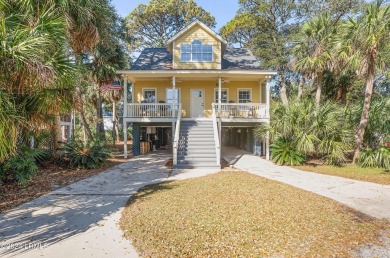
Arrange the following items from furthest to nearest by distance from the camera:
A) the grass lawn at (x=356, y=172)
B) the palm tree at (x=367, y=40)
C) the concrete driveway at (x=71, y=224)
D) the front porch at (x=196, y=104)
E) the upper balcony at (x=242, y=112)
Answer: the upper balcony at (x=242, y=112)
the front porch at (x=196, y=104)
the palm tree at (x=367, y=40)
the grass lawn at (x=356, y=172)
the concrete driveway at (x=71, y=224)

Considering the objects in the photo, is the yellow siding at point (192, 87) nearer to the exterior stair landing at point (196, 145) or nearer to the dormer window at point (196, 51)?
the dormer window at point (196, 51)

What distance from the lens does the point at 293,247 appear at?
400 centimetres

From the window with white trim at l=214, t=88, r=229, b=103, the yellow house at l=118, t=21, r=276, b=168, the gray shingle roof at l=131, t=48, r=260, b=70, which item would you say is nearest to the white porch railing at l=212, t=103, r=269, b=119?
the yellow house at l=118, t=21, r=276, b=168

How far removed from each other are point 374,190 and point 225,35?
82.4ft

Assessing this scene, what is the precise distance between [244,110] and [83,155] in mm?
9921

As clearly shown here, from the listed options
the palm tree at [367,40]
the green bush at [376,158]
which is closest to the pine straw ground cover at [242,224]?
the green bush at [376,158]

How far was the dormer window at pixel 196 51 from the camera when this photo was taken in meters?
16.4

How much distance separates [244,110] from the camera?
1602 centimetres

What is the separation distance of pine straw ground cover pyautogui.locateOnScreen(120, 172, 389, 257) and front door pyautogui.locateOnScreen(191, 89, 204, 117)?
34.8ft

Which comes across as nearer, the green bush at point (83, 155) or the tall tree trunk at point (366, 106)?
the green bush at point (83, 155)

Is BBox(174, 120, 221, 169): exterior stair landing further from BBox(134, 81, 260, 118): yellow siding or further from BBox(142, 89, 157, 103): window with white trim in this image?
BBox(142, 89, 157, 103): window with white trim

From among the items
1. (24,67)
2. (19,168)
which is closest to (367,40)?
(24,67)

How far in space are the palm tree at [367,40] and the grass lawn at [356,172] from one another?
1.31 metres

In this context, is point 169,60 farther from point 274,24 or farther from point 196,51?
point 274,24
